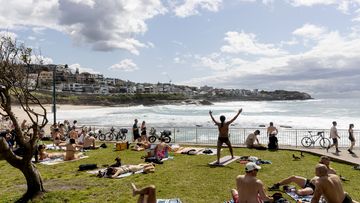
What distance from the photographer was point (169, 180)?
38.3 feet

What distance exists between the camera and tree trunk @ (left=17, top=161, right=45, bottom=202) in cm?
962

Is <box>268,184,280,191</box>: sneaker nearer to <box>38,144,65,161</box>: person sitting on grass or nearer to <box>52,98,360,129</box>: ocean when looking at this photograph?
<box>38,144,65,161</box>: person sitting on grass

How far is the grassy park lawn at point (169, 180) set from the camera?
391 inches

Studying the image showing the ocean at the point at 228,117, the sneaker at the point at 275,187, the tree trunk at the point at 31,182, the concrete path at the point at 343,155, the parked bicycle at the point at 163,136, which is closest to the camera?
the tree trunk at the point at 31,182

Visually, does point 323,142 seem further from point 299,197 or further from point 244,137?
point 299,197

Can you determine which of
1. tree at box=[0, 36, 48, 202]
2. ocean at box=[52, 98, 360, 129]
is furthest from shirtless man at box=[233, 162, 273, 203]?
ocean at box=[52, 98, 360, 129]

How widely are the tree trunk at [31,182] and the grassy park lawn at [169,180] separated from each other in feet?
0.94

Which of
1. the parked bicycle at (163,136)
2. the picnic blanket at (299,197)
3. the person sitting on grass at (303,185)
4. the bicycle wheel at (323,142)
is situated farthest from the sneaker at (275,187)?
the parked bicycle at (163,136)

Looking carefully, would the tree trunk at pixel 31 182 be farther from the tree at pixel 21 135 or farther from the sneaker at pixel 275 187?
the sneaker at pixel 275 187

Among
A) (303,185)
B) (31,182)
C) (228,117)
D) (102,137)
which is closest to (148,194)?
(31,182)

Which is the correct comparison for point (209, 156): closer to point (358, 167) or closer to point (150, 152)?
point (150, 152)

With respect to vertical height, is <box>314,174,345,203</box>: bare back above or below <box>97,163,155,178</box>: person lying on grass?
above

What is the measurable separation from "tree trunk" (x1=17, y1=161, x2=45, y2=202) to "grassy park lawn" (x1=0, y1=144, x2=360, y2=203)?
286 millimetres

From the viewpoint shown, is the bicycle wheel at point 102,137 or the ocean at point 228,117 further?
the ocean at point 228,117
